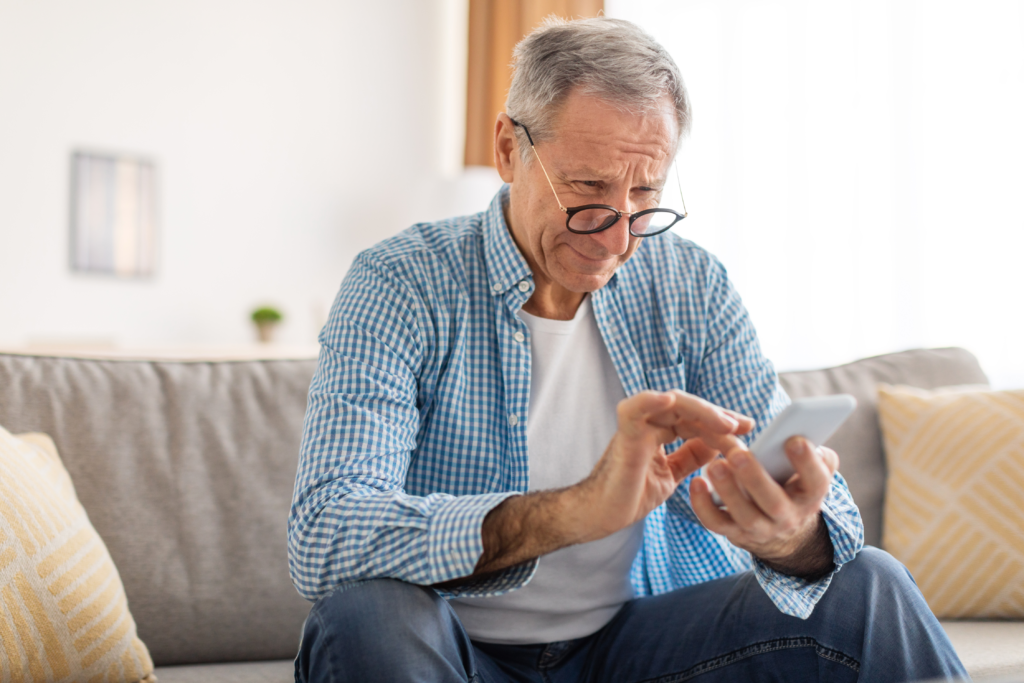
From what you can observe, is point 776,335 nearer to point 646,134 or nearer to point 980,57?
point 980,57

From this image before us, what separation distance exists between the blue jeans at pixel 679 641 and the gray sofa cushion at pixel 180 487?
44 cm

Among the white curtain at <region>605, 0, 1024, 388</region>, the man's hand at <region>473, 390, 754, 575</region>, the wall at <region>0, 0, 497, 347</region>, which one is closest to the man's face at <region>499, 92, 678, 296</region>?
the man's hand at <region>473, 390, 754, 575</region>

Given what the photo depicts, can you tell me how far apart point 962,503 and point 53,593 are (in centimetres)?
137

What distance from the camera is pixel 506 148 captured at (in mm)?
1254

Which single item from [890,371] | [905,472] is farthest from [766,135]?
[905,472]

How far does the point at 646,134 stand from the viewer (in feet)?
3.66

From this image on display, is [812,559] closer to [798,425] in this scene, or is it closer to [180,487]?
[798,425]

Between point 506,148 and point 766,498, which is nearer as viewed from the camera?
point 766,498

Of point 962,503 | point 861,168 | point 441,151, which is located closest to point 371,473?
point 962,503

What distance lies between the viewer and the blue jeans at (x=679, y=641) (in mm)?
809

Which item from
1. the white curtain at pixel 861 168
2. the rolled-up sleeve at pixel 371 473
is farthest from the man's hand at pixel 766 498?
the white curtain at pixel 861 168

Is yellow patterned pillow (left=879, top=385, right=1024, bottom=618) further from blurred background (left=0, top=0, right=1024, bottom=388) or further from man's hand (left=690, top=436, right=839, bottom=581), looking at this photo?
blurred background (left=0, top=0, right=1024, bottom=388)

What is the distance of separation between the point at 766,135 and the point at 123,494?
224 cm

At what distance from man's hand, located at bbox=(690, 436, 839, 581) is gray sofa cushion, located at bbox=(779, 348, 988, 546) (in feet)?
2.30
